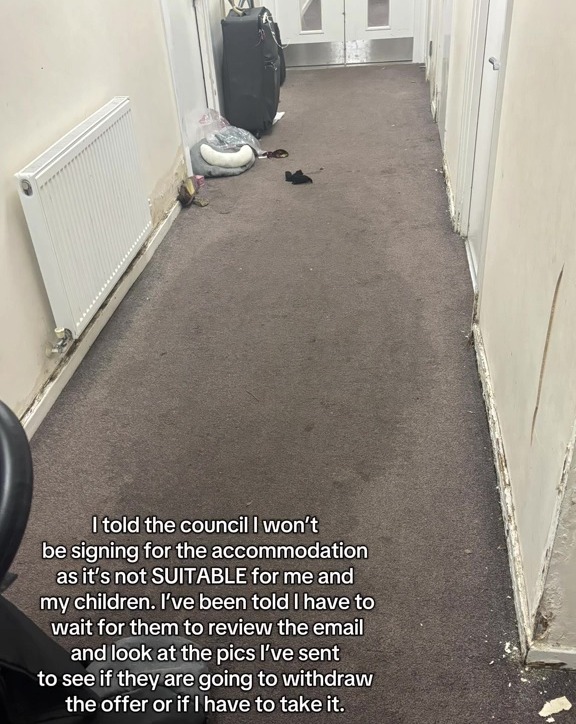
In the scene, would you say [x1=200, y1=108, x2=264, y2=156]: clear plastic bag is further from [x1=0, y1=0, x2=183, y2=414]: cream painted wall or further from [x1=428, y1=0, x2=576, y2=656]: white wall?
[x1=428, y1=0, x2=576, y2=656]: white wall

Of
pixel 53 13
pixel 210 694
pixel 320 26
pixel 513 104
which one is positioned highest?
pixel 53 13

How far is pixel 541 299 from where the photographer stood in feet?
4.48

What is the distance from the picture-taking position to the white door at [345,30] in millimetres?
5969

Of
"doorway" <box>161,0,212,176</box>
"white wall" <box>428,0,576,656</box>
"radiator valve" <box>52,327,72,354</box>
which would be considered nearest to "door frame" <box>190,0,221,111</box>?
"doorway" <box>161,0,212,176</box>

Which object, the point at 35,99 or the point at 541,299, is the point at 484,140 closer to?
the point at 541,299

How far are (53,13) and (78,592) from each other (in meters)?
1.89

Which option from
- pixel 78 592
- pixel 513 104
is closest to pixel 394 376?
pixel 513 104

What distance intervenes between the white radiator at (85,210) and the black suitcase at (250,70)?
191cm

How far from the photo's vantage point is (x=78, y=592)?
5.24 ft

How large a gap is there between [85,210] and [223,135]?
2110 mm

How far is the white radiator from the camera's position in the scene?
208cm

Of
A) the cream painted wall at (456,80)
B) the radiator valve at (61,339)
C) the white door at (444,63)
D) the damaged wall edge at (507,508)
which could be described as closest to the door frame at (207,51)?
the white door at (444,63)

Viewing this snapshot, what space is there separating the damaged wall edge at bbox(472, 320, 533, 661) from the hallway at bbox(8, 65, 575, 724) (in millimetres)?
38

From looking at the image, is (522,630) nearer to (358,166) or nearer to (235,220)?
(235,220)
